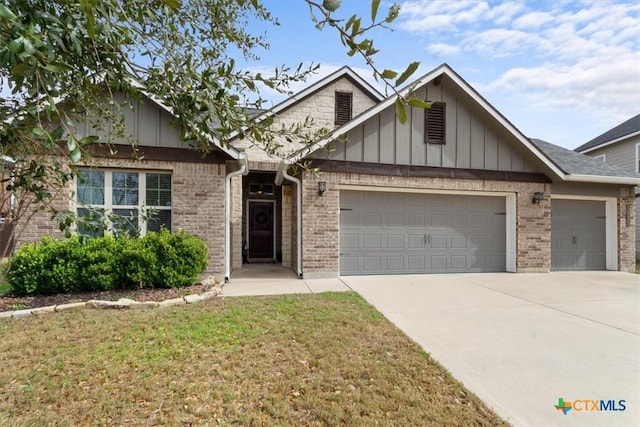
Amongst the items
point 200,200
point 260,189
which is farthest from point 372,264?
point 260,189

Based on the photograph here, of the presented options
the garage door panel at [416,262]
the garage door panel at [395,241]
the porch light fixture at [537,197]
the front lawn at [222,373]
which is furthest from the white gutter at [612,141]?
the front lawn at [222,373]

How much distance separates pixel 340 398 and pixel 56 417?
2411mm

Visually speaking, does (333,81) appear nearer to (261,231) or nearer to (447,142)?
(447,142)

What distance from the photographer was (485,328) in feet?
15.1

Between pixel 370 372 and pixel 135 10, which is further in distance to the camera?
pixel 370 372

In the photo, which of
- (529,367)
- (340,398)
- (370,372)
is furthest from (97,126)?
(529,367)

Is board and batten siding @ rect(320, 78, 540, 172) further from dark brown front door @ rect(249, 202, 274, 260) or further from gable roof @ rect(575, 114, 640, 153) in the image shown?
gable roof @ rect(575, 114, 640, 153)

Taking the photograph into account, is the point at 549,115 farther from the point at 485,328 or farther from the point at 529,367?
the point at 529,367

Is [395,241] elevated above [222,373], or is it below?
above

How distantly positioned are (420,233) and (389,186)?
5.39 ft

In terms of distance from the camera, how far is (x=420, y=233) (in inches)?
347

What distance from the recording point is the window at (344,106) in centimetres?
1193

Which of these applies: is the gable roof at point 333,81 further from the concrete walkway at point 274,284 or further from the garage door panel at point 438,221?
the concrete walkway at point 274,284

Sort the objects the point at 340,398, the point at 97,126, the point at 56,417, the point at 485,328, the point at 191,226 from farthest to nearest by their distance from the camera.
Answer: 1. the point at 191,226
2. the point at 485,328
3. the point at 97,126
4. the point at 340,398
5. the point at 56,417
